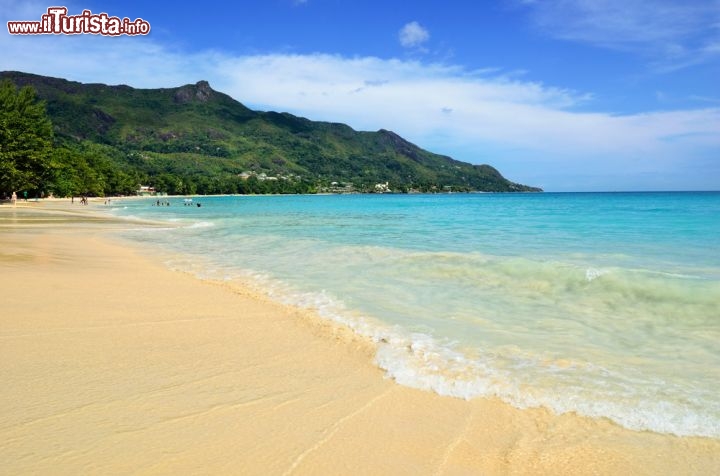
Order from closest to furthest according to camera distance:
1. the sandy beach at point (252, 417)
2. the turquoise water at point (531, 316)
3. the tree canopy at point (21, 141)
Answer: the sandy beach at point (252, 417)
the turquoise water at point (531, 316)
the tree canopy at point (21, 141)

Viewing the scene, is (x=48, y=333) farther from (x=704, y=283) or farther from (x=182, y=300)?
(x=704, y=283)

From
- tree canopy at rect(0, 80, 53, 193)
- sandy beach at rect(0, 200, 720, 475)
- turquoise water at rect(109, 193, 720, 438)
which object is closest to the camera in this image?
sandy beach at rect(0, 200, 720, 475)

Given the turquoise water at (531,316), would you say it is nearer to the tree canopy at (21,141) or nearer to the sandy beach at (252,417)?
the sandy beach at (252,417)

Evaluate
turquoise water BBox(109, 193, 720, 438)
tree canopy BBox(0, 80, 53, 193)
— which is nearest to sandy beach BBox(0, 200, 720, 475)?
turquoise water BBox(109, 193, 720, 438)

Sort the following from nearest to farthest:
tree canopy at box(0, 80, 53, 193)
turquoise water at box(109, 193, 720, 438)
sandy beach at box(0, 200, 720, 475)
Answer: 1. sandy beach at box(0, 200, 720, 475)
2. turquoise water at box(109, 193, 720, 438)
3. tree canopy at box(0, 80, 53, 193)

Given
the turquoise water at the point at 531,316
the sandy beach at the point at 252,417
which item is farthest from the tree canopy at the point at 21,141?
the sandy beach at the point at 252,417

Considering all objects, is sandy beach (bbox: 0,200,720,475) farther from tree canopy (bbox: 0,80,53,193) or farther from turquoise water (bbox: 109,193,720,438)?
tree canopy (bbox: 0,80,53,193)

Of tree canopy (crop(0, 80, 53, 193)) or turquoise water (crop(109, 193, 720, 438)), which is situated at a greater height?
tree canopy (crop(0, 80, 53, 193))

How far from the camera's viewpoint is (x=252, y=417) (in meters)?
3.61

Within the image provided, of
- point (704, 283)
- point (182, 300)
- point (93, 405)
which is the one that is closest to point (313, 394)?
point (93, 405)

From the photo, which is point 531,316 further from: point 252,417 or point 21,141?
point 21,141

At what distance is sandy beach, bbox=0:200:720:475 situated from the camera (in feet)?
10.0

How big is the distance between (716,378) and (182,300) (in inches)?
283

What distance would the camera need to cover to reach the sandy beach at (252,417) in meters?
3.06
